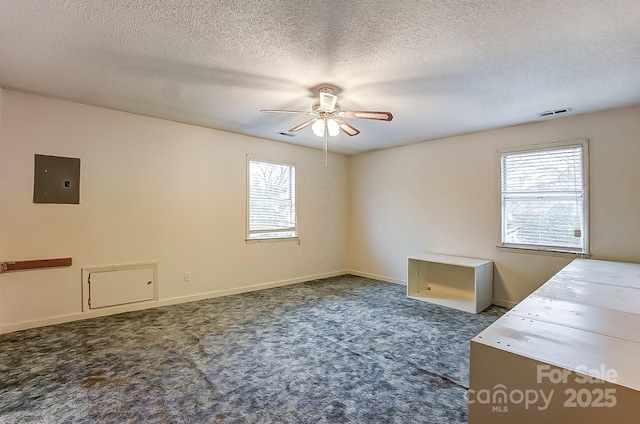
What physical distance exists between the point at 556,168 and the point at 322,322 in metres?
3.54

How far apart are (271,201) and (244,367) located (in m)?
3.13

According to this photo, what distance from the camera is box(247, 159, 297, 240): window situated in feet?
16.5

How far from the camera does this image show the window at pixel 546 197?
12.2ft

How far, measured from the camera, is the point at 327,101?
117 inches

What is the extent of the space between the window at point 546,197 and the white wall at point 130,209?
331 cm

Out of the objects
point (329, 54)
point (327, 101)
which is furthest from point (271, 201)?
point (329, 54)

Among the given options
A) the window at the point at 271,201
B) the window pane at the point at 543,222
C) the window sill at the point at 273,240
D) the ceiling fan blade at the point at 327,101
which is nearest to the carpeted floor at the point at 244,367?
the window pane at the point at 543,222

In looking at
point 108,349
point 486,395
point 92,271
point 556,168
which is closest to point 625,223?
point 556,168

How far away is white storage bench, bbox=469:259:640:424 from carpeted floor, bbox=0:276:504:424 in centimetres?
80

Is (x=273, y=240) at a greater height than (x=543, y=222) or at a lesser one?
lesser

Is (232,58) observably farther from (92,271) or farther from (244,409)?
(92,271)

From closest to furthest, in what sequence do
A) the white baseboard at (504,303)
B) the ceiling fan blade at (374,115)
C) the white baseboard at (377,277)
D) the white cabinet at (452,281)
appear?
the ceiling fan blade at (374,115), the white cabinet at (452,281), the white baseboard at (504,303), the white baseboard at (377,277)

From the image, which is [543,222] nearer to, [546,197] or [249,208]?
[546,197]

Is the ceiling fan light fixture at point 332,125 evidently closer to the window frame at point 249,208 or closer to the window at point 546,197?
the window frame at point 249,208
